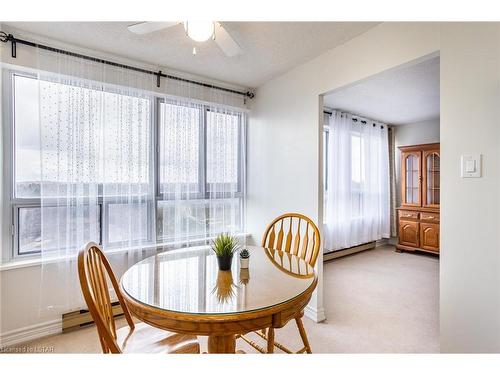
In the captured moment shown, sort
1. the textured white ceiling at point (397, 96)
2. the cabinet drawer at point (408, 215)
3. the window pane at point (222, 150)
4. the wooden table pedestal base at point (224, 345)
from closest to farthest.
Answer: the wooden table pedestal base at point (224, 345), the textured white ceiling at point (397, 96), the window pane at point (222, 150), the cabinet drawer at point (408, 215)

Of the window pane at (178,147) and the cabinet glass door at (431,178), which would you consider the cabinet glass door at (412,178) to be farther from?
the window pane at (178,147)

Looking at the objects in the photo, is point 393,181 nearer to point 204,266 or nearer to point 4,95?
point 204,266

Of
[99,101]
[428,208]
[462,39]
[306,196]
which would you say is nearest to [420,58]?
[462,39]

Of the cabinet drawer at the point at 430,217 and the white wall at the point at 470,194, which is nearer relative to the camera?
the white wall at the point at 470,194

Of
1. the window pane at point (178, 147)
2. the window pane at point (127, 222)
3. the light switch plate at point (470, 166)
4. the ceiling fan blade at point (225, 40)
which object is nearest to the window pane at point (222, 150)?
the window pane at point (178, 147)

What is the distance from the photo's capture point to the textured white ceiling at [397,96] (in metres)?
2.77

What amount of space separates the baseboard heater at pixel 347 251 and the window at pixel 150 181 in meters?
1.82

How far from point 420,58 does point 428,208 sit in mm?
3464

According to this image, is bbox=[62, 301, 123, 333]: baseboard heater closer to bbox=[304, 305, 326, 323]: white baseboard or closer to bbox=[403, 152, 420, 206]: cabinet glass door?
bbox=[304, 305, 326, 323]: white baseboard

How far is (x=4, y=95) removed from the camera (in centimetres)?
205

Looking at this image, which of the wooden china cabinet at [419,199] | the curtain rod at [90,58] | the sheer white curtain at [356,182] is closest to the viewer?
the curtain rod at [90,58]

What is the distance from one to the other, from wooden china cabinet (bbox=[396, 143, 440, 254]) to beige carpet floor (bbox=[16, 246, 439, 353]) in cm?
64

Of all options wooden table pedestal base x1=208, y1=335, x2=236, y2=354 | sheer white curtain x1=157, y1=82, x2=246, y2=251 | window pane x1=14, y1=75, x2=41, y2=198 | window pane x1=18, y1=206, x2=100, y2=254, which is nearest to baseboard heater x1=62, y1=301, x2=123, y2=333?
window pane x1=18, y1=206, x2=100, y2=254

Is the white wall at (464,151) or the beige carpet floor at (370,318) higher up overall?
the white wall at (464,151)
